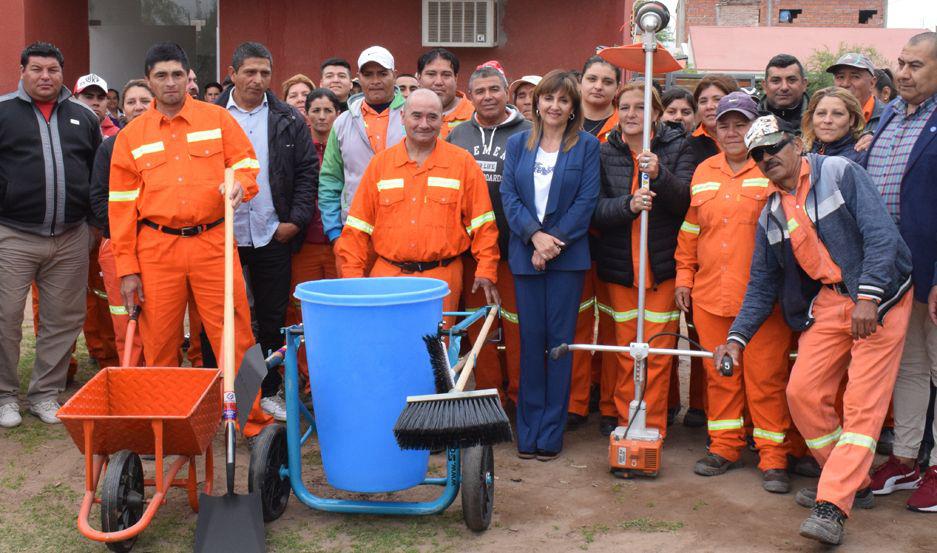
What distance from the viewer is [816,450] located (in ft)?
15.2

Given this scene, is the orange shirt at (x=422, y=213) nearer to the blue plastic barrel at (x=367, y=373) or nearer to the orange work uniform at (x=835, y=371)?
the blue plastic barrel at (x=367, y=373)

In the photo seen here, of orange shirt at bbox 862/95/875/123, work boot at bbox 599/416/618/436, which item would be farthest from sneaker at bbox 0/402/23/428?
orange shirt at bbox 862/95/875/123

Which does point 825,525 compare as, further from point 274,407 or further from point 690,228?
point 274,407

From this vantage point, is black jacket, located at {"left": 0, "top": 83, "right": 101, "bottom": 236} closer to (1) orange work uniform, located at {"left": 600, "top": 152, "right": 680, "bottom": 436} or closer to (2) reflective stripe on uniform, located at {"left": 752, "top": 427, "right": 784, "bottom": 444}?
(1) orange work uniform, located at {"left": 600, "top": 152, "right": 680, "bottom": 436}

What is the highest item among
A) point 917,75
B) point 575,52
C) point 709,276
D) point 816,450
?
point 575,52

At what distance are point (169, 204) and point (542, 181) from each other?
2035 millimetres

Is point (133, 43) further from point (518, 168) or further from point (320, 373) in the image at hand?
point (320, 373)

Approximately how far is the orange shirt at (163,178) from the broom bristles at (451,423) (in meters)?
2.00

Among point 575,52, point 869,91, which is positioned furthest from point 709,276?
point 575,52

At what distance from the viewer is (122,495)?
408 cm

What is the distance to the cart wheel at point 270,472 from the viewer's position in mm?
4312

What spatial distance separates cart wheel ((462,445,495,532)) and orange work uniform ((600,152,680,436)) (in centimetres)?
147

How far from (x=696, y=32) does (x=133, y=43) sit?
68.8ft

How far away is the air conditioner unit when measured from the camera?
13.1m
